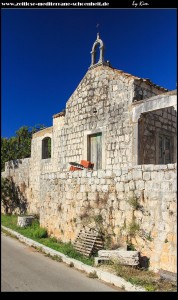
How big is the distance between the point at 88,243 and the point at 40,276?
7.74 feet

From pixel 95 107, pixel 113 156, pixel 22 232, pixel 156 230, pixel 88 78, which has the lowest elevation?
pixel 22 232

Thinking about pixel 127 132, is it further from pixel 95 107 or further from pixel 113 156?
pixel 95 107

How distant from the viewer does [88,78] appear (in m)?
13.6

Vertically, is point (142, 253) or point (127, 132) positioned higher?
point (127, 132)

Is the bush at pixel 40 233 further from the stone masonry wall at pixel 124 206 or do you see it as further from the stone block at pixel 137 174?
the stone block at pixel 137 174

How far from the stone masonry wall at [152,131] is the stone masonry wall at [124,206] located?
6.56 ft

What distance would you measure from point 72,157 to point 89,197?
3.75 metres

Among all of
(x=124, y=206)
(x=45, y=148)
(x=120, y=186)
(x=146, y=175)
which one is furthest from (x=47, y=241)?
(x=45, y=148)

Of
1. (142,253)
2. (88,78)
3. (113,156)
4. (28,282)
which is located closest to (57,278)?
(28,282)

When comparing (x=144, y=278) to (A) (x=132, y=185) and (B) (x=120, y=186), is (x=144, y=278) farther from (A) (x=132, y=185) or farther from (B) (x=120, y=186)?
(B) (x=120, y=186)

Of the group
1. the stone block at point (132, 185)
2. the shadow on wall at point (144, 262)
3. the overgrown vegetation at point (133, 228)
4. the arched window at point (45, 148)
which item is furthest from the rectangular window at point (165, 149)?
the arched window at point (45, 148)

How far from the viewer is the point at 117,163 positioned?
11727 mm

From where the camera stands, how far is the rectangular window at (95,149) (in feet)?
41.9

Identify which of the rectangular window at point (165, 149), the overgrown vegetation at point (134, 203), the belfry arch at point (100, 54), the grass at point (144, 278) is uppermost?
the belfry arch at point (100, 54)
